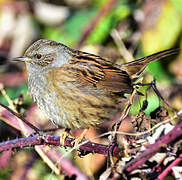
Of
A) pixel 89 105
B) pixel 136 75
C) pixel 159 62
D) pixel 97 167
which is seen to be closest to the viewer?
pixel 89 105

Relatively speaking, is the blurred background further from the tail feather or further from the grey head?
the grey head

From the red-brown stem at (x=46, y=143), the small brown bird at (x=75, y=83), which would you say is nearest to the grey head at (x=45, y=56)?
the small brown bird at (x=75, y=83)

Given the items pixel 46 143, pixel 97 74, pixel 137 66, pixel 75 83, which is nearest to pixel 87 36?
pixel 137 66

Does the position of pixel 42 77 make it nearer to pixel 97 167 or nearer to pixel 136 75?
pixel 136 75

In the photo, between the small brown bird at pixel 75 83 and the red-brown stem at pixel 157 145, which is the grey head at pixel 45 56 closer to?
the small brown bird at pixel 75 83

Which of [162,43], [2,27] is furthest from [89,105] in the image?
[2,27]

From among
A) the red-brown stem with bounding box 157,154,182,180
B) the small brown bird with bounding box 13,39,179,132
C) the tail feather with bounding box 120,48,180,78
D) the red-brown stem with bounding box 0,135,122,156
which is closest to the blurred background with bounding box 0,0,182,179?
the tail feather with bounding box 120,48,180,78

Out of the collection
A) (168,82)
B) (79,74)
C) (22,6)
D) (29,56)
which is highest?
(22,6)

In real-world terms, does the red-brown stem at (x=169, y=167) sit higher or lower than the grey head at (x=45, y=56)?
lower
